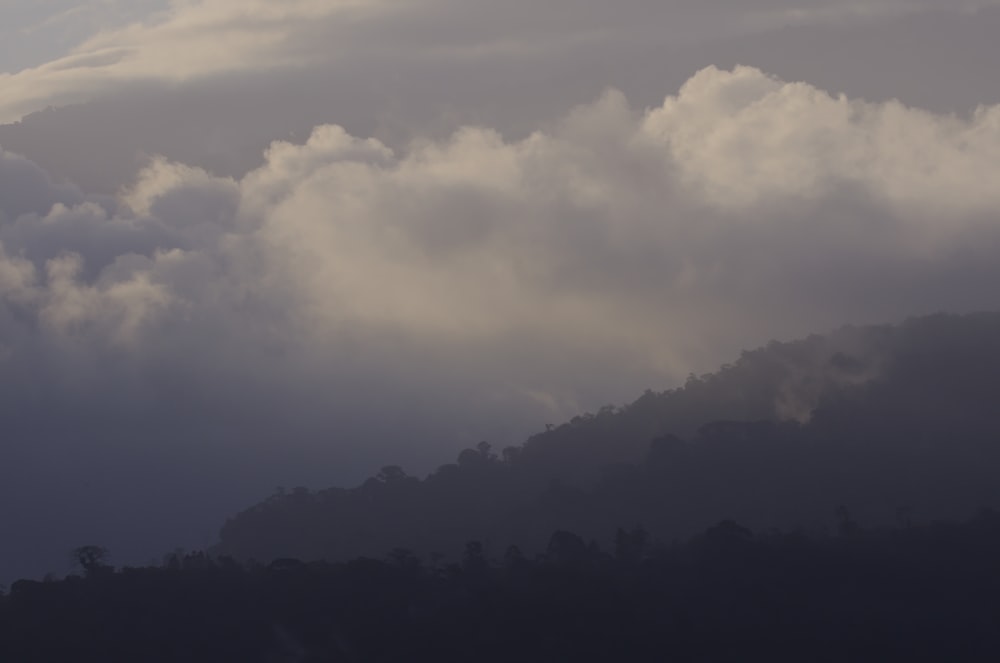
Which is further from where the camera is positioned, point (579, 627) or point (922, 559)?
point (922, 559)

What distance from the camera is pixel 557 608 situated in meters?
133

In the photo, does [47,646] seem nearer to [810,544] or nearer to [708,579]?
[708,579]

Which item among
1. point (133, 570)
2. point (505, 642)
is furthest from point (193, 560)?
point (505, 642)

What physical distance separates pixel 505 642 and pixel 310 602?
20.1 metres

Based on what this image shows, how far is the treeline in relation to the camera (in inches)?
4902

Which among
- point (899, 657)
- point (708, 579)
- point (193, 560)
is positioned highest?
point (193, 560)

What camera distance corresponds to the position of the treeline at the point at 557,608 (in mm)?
124500

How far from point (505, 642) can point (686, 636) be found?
14.9 meters

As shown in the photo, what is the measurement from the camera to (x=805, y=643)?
12531 cm

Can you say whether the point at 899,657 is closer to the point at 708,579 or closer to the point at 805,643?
the point at 805,643

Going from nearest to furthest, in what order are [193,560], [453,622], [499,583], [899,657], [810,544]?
1. [899,657]
2. [453,622]
3. [499,583]
4. [810,544]
5. [193,560]

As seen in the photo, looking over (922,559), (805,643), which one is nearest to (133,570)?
(805,643)

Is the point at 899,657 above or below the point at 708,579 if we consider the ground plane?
below

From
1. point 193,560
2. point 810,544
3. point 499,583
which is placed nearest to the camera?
point 499,583
